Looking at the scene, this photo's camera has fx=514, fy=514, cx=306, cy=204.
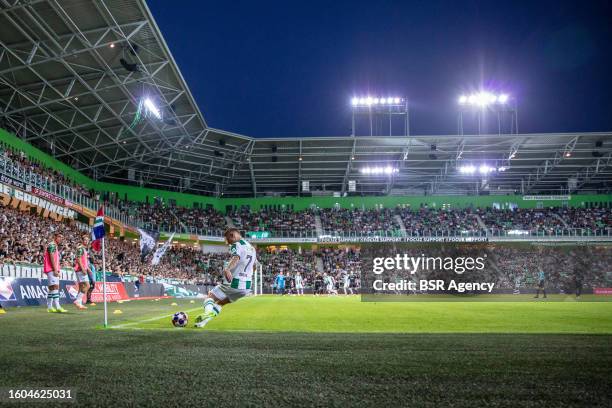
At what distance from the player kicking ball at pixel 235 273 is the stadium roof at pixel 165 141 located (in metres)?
19.4

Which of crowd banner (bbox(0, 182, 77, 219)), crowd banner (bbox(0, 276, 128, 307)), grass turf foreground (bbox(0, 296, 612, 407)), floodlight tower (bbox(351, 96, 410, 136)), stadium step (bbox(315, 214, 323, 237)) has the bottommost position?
crowd banner (bbox(0, 276, 128, 307))

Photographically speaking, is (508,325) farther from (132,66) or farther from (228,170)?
(228,170)

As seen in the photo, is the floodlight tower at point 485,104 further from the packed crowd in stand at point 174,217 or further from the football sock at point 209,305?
the football sock at point 209,305

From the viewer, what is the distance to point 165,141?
4584 cm

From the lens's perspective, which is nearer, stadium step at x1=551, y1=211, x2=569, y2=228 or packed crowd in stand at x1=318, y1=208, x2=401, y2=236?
packed crowd in stand at x1=318, y1=208, x2=401, y2=236

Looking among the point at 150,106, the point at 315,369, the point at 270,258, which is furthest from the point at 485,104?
the point at 315,369

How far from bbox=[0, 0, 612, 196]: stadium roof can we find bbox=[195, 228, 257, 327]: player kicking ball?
1941 centimetres

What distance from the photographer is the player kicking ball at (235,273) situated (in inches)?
361

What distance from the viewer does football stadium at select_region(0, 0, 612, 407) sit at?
4945 millimetres

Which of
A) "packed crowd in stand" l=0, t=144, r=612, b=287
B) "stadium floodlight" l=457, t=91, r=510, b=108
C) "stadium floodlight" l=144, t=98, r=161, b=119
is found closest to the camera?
"stadium floodlight" l=144, t=98, r=161, b=119

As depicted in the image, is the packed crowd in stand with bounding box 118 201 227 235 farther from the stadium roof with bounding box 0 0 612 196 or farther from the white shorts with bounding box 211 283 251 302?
the white shorts with bounding box 211 283 251 302

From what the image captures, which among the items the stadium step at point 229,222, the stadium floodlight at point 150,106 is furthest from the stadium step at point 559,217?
the stadium floodlight at point 150,106

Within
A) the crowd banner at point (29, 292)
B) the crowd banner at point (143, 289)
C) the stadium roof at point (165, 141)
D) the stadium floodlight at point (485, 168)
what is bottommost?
the crowd banner at point (143, 289)

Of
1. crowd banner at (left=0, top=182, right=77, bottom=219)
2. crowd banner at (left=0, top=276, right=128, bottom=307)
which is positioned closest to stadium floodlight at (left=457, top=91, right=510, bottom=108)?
crowd banner at (left=0, top=182, right=77, bottom=219)
